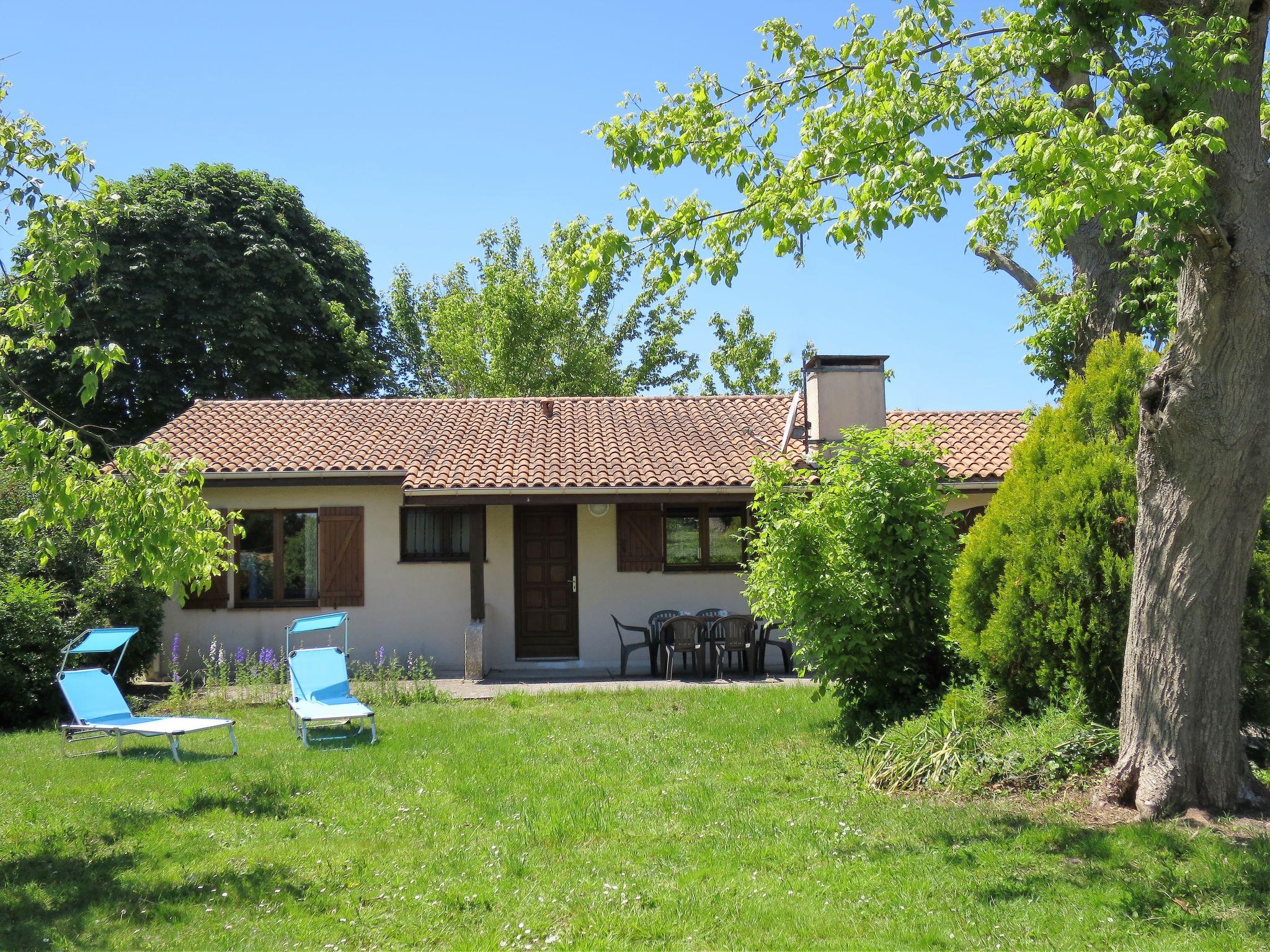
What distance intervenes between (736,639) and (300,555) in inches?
260

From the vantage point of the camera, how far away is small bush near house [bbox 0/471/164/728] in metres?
9.99

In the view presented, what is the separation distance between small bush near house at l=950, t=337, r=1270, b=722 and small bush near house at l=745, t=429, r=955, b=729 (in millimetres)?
881

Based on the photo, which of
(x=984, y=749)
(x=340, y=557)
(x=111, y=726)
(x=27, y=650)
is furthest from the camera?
(x=340, y=557)

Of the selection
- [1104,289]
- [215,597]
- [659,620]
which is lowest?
[659,620]

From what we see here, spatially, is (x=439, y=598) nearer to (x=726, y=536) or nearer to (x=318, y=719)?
(x=726, y=536)

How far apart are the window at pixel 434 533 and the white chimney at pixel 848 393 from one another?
5505 millimetres

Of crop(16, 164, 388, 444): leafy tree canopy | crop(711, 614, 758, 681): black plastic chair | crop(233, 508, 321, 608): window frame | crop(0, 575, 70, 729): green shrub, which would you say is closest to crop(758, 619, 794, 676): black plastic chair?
crop(711, 614, 758, 681): black plastic chair

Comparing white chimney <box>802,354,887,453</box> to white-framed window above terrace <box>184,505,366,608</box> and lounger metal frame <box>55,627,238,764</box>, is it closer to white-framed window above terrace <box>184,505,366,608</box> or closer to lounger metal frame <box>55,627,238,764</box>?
white-framed window above terrace <box>184,505,366,608</box>

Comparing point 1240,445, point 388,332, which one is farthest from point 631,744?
point 388,332

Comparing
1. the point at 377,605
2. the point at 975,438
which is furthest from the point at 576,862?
the point at 975,438

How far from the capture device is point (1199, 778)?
5363 millimetres

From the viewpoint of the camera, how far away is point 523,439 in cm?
1562

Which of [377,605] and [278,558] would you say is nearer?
[377,605]

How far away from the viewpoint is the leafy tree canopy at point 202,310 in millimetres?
22812
